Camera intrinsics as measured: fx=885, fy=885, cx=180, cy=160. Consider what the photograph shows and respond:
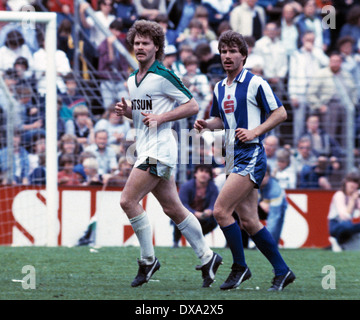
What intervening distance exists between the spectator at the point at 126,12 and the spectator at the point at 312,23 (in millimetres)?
2957

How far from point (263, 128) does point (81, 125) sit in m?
6.14

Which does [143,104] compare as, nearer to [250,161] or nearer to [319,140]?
[250,161]

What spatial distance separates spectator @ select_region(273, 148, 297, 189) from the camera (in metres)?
12.9

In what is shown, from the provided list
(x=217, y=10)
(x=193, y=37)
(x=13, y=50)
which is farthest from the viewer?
(x=217, y=10)

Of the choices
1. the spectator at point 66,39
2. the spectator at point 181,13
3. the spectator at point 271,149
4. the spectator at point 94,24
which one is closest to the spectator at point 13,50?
the spectator at point 66,39

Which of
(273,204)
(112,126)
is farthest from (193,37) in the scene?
(273,204)

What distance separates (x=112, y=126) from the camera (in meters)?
13.0

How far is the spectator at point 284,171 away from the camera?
12891mm

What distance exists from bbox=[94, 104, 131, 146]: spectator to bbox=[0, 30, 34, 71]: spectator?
1.37 m

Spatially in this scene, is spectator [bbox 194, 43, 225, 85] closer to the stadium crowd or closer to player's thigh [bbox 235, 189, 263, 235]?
the stadium crowd

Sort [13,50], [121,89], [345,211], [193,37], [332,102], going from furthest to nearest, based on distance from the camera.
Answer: [193,37] < [332,102] < [121,89] < [13,50] < [345,211]

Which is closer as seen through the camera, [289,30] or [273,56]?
[273,56]
